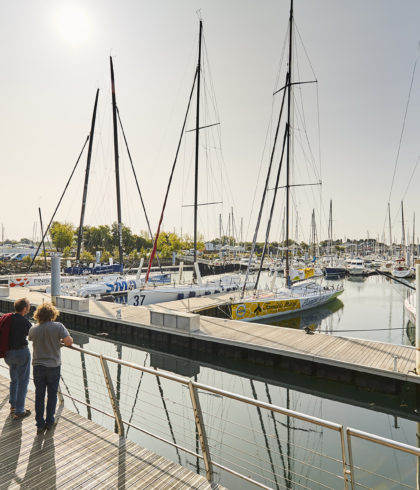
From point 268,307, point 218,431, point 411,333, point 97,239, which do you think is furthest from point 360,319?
point 97,239

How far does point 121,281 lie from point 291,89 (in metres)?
18.8

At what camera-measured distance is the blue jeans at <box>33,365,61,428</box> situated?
4895mm

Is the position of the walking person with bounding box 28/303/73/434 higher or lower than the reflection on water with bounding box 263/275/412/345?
higher

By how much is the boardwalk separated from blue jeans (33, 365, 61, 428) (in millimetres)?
235

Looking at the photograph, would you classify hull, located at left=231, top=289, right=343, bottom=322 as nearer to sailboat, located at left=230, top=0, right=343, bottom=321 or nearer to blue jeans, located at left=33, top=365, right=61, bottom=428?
sailboat, located at left=230, top=0, right=343, bottom=321

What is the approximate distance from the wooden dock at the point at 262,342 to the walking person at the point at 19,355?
29.6ft

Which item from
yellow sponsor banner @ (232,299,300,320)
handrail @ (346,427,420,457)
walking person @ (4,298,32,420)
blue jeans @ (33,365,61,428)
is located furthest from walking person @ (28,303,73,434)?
yellow sponsor banner @ (232,299,300,320)

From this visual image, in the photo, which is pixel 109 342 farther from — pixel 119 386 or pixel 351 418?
pixel 351 418

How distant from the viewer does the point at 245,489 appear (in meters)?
6.39

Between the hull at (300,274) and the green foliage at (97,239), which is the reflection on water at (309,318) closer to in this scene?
the hull at (300,274)

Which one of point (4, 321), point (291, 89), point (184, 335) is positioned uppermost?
point (291, 89)

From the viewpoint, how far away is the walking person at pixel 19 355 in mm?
5215

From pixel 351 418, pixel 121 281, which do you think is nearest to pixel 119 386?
pixel 351 418

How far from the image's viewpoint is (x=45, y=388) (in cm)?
502
